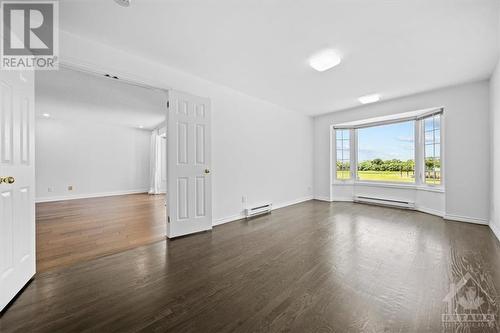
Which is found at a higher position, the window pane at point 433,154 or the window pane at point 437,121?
the window pane at point 437,121

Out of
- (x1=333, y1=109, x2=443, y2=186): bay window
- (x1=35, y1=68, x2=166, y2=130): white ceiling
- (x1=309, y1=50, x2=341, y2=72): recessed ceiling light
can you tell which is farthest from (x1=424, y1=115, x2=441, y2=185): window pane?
(x1=35, y1=68, x2=166, y2=130): white ceiling

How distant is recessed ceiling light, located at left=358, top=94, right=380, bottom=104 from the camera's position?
418cm

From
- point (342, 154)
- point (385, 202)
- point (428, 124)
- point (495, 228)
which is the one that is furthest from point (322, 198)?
point (495, 228)

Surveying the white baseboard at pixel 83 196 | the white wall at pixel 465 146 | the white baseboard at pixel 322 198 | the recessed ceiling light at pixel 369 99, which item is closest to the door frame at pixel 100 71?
the recessed ceiling light at pixel 369 99

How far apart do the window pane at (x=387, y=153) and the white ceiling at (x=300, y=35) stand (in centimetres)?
171

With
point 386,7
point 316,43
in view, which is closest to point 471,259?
point 386,7

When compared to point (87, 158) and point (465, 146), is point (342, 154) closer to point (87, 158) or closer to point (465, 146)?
point (465, 146)

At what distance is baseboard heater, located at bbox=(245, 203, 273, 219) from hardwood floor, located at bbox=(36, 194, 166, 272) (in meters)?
1.57

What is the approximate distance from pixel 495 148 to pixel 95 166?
9.79 meters

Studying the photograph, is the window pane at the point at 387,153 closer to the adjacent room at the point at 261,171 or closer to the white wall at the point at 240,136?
the adjacent room at the point at 261,171

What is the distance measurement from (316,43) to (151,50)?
205 cm

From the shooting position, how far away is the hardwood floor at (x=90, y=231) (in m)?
2.43

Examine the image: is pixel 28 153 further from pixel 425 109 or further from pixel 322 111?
pixel 425 109

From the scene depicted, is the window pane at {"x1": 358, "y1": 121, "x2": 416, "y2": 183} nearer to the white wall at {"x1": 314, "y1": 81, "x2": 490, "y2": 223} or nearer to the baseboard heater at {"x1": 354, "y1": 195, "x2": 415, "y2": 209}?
the baseboard heater at {"x1": 354, "y1": 195, "x2": 415, "y2": 209}
